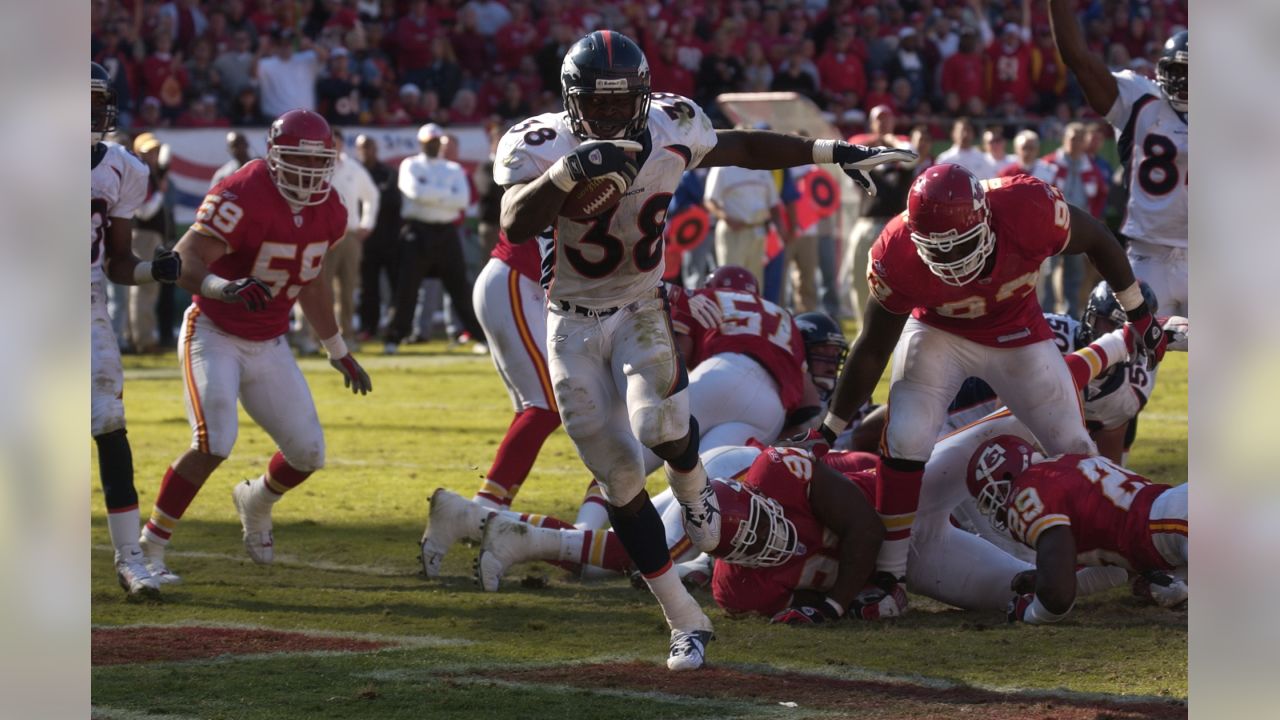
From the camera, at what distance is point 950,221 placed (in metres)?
4.99

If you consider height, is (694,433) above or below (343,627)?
Answer: above

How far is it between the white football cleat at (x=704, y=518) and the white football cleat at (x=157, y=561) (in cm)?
223

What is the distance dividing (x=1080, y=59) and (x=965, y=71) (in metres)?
13.1

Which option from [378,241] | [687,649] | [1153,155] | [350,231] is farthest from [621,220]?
[378,241]

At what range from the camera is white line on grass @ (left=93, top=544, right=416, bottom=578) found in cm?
628

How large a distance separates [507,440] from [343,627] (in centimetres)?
134

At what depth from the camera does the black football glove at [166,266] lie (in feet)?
18.6

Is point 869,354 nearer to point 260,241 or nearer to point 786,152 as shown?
point 786,152

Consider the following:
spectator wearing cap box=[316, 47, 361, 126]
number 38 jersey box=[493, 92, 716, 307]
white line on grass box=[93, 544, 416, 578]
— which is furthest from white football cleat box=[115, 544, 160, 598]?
spectator wearing cap box=[316, 47, 361, 126]

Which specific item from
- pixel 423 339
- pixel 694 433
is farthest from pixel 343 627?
pixel 423 339

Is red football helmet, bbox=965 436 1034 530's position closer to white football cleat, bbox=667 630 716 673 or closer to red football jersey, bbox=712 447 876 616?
red football jersey, bbox=712 447 876 616
